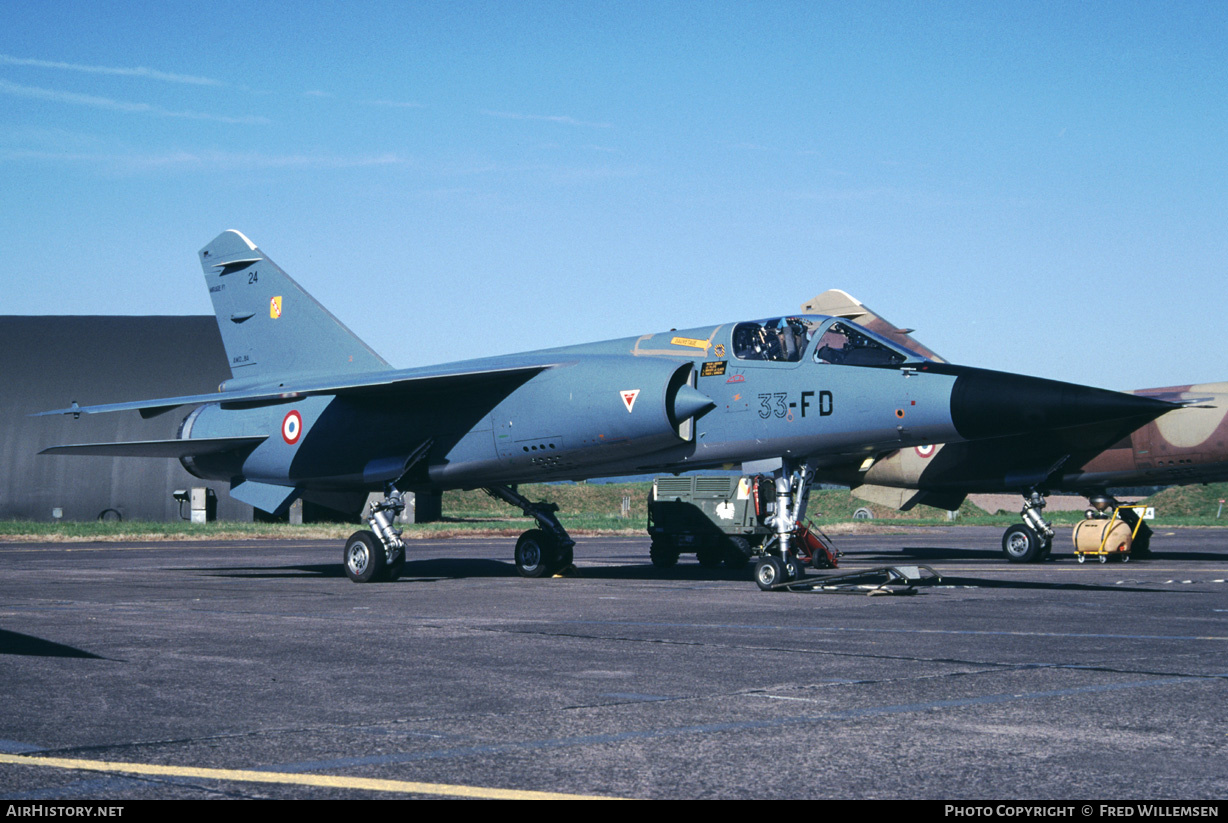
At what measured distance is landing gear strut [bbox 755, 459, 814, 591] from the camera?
47.8 feet

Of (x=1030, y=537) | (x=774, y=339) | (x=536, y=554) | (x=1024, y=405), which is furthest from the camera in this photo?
(x=1030, y=537)

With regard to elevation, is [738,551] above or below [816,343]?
below

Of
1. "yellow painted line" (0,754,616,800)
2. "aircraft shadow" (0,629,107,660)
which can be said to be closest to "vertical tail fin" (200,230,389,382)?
"aircraft shadow" (0,629,107,660)

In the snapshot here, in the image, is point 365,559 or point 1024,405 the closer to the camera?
point 1024,405

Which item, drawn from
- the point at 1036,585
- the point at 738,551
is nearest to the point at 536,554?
the point at 738,551

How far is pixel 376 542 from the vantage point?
17.3m

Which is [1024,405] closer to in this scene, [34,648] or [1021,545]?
[34,648]

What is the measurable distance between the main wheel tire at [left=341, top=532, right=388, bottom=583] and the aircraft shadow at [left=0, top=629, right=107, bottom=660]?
768 cm

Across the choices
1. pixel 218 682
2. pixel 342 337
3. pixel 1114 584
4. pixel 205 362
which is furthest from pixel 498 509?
pixel 218 682

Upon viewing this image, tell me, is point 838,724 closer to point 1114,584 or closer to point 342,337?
point 1114,584

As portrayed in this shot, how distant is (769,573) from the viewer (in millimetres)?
14578

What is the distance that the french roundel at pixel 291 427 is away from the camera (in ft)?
62.7

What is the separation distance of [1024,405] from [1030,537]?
1113 centimetres

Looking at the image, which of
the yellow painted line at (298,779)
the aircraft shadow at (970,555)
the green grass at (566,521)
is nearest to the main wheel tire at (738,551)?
the aircraft shadow at (970,555)
